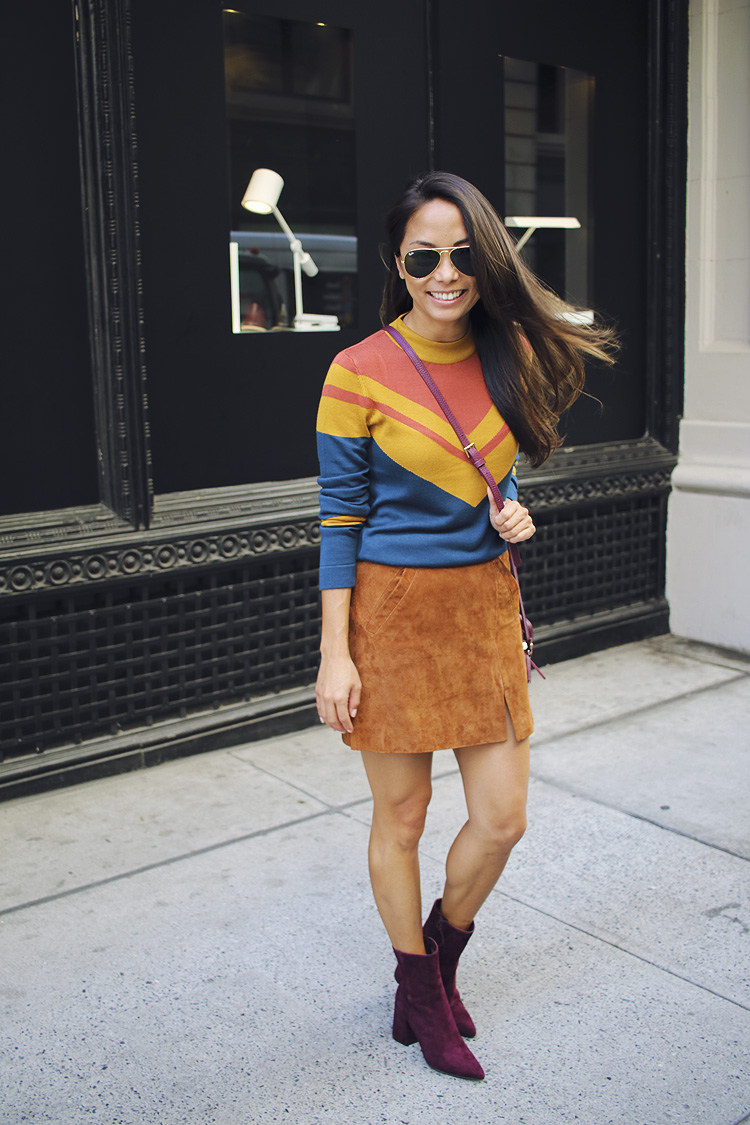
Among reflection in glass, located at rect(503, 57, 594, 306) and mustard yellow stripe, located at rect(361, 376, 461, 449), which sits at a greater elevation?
reflection in glass, located at rect(503, 57, 594, 306)

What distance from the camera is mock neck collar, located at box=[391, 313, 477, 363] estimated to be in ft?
7.82

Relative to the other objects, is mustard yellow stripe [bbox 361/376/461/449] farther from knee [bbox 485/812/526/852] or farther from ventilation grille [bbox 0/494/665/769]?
ventilation grille [bbox 0/494/665/769]

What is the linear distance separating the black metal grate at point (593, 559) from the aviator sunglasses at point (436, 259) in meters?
3.29

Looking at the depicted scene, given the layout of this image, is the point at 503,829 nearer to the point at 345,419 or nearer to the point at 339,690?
the point at 339,690

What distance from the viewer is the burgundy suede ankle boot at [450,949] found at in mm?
2553

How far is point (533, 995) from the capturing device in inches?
112

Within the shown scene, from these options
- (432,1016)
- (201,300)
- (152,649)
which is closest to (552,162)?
→ (201,300)

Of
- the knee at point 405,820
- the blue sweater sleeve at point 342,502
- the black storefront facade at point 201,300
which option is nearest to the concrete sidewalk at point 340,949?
the black storefront facade at point 201,300

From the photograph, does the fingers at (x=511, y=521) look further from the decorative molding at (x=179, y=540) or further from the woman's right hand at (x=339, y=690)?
the decorative molding at (x=179, y=540)

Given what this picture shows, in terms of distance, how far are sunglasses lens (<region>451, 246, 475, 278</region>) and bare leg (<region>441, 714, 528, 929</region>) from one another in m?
0.95

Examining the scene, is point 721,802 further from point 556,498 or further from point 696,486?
point 696,486

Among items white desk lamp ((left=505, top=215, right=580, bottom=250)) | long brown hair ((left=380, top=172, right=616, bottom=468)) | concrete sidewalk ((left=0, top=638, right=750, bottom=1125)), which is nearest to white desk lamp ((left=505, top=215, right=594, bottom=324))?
white desk lamp ((left=505, top=215, right=580, bottom=250))

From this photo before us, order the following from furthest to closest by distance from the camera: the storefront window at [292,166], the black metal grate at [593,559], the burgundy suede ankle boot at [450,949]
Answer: the black metal grate at [593,559], the storefront window at [292,166], the burgundy suede ankle boot at [450,949]

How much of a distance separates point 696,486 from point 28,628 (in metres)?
3.62
